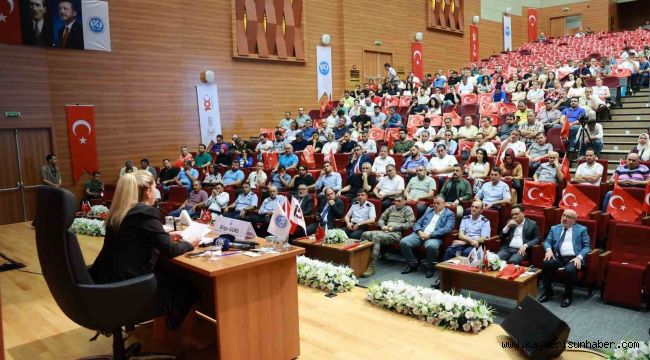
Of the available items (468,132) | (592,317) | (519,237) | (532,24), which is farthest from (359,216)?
(532,24)

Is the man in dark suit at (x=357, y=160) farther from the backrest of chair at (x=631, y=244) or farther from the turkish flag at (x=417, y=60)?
the turkish flag at (x=417, y=60)

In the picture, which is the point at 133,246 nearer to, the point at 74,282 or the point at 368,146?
the point at 74,282

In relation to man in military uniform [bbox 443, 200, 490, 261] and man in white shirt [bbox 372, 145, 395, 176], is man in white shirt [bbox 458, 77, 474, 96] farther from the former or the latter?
man in military uniform [bbox 443, 200, 490, 261]

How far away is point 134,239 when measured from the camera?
2.53 m

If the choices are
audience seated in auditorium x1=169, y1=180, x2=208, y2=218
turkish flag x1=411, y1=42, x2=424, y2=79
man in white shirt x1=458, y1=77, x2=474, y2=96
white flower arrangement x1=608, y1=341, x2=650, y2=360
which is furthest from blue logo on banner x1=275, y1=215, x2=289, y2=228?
turkish flag x1=411, y1=42, x2=424, y2=79

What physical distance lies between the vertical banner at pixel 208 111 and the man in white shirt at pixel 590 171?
8228 millimetres

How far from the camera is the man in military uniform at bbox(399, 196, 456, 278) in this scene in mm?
5352

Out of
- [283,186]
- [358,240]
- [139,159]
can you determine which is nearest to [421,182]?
[358,240]

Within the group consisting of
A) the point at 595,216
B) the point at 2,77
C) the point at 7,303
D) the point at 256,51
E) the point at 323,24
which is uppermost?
the point at 323,24

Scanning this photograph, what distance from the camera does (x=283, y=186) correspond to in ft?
27.0

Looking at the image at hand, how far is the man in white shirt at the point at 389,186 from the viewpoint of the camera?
6688mm

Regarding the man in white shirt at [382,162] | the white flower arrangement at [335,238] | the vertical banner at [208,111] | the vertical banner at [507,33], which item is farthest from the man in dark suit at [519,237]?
the vertical banner at [507,33]

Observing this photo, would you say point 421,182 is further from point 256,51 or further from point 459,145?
point 256,51

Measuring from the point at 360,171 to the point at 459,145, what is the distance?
1728mm
